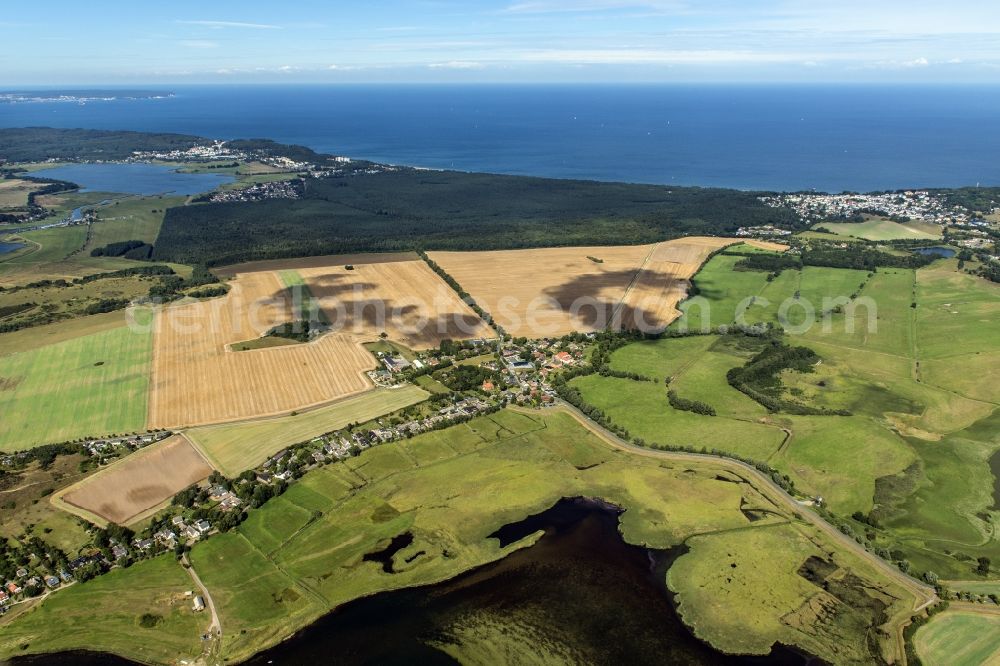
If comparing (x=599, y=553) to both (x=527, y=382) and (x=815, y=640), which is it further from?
(x=527, y=382)

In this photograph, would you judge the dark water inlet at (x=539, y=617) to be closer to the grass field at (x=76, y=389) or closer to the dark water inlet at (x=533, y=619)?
the dark water inlet at (x=533, y=619)

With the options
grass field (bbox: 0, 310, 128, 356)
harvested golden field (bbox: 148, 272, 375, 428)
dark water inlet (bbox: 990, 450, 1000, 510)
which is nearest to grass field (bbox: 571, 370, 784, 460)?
dark water inlet (bbox: 990, 450, 1000, 510)

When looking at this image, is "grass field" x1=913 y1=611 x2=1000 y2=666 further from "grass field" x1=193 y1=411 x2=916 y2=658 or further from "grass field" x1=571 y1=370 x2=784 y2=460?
"grass field" x1=571 y1=370 x2=784 y2=460

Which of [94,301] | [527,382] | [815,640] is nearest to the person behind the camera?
[815,640]

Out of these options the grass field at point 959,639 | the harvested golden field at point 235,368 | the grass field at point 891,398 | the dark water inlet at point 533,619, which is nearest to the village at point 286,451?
the harvested golden field at point 235,368

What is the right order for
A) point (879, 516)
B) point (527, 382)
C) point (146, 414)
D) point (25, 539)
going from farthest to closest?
point (527, 382) → point (146, 414) → point (879, 516) → point (25, 539)

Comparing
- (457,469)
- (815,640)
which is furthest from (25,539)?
(815,640)

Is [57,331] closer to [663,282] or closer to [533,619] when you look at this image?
[533,619]

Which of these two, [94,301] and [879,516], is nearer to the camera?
[879,516]

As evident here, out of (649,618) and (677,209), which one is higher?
(677,209)
